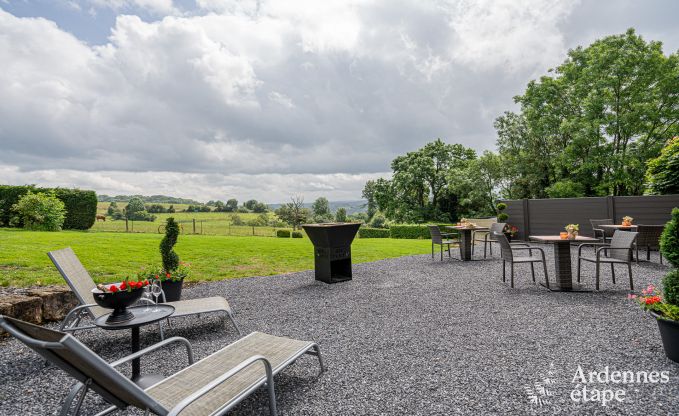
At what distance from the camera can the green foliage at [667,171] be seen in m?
9.91

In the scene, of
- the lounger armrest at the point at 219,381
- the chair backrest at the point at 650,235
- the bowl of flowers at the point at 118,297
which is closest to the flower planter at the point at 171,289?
the bowl of flowers at the point at 118,297

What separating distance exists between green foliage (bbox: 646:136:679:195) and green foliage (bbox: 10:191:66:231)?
24.1 meters

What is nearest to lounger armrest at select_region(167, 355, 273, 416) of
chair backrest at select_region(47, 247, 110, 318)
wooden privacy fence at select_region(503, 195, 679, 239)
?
chair backrest at select_region(47, 247, 110, 318)

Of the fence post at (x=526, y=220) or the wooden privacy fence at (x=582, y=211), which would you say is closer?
the wooden privacy fence at (x=582, y=211)

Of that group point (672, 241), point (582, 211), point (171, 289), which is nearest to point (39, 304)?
point (171, 289)

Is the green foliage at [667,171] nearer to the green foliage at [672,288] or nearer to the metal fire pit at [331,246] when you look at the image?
the green foliage at [672,288]

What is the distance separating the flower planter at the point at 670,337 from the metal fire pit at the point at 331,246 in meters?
4.25

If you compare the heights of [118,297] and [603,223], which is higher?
[603,223]

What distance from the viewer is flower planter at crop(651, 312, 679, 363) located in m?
2.61

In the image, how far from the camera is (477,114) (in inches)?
508

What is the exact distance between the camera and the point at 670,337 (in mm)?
2654

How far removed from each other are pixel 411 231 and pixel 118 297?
681 inches

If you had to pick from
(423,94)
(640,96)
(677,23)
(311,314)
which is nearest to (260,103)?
(423,94)

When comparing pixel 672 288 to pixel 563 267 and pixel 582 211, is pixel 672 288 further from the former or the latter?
pixel 582 211
